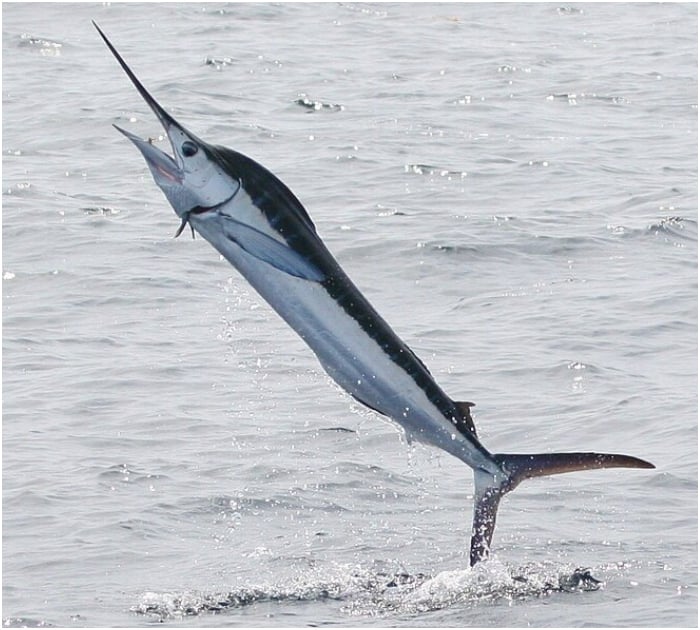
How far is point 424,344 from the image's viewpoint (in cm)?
1178

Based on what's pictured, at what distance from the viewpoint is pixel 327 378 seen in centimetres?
1121

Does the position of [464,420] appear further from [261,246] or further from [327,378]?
[327,378]

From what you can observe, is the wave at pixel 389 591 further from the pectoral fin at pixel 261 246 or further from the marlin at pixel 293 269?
the pectoral fin at pixel 261 246

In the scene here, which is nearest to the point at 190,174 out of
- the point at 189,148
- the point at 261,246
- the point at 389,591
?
the point at 189,148

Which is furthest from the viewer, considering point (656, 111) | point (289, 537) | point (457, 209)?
point (656, 111)

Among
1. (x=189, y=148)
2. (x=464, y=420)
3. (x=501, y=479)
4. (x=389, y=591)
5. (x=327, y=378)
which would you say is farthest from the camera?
(x=327, y=378)

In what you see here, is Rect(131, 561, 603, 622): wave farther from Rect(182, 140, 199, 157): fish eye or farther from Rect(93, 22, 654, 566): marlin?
Rect(182, 140, 199, 157): fish eye

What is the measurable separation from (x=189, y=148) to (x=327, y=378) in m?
5.93

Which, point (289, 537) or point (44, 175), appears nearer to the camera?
point (289, 537)

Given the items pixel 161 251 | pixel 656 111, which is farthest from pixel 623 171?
pixel 161 251

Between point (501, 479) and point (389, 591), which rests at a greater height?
point (501, 479)

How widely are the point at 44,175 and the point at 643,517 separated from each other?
10.5 m

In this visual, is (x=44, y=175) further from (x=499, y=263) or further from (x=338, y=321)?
(x=338, y=321)

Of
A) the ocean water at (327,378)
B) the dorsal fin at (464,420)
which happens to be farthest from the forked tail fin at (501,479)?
the ocean water at (327,378)
